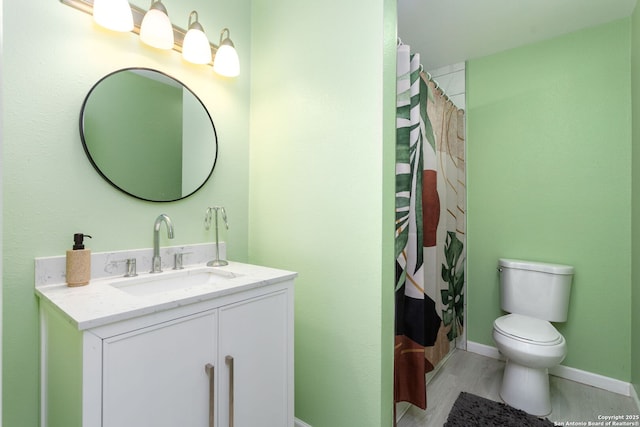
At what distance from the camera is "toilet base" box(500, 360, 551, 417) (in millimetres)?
1819

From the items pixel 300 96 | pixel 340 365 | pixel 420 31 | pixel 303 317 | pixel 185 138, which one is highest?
pixel 420 31

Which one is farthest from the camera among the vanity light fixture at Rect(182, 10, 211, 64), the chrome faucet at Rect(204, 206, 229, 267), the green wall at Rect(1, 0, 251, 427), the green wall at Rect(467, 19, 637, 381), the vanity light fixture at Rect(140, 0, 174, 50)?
the green wall at Rect(467, 19, 637, 381)

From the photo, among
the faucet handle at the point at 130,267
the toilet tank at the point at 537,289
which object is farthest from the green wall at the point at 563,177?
the faucet handle at the point at 130,267

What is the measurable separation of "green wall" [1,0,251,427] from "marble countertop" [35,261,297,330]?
15cm

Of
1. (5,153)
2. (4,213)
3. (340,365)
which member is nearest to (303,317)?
(340,365)

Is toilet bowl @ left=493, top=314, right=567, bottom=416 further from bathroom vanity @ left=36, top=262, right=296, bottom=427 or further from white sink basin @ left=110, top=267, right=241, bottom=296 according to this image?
white sink basin @ left=110, top=267, right=241, bottom=296

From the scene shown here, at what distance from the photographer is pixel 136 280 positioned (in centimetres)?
131

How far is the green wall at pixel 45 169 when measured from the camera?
3.66 feet

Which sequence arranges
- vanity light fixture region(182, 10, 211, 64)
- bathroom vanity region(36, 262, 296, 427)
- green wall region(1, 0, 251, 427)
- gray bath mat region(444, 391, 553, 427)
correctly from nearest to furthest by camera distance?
bathroom vanity region(36, 262, 296, 427) < green wall region(1, 0, 251, 427) < vanity light fixture region(182, 10, 211, 64) < gray bath mat region(444, 391, 553, 427)

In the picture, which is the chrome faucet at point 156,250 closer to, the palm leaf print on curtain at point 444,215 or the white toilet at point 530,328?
the palm leaf print on curtain at point 444,215

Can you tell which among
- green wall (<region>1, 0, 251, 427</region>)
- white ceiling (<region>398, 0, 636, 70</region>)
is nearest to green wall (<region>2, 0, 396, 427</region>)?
green wall (<region>1, 0, 251, 427</region>)

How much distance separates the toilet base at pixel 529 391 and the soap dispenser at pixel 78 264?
2322 millimetres

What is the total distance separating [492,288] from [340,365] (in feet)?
→ 5.46

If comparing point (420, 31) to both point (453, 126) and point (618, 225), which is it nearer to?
point (453, 126)
